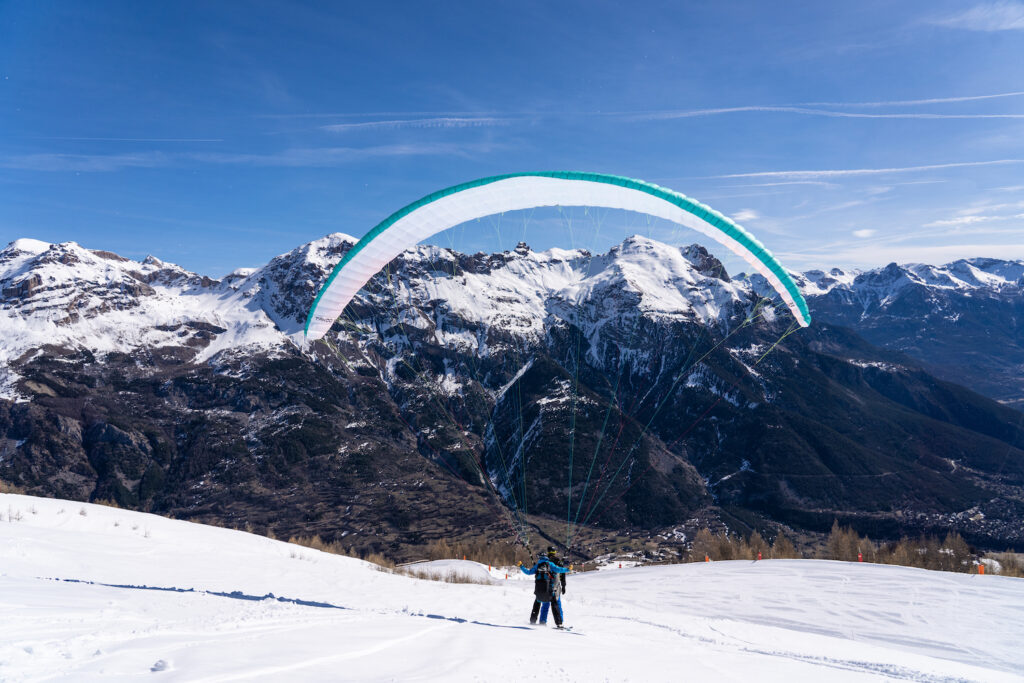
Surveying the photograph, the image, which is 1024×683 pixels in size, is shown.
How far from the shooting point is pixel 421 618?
37.2 ft

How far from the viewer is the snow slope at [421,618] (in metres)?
6.42

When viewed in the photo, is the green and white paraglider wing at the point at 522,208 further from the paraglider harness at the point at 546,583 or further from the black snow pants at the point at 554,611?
the black snow pants at the point at 554,611

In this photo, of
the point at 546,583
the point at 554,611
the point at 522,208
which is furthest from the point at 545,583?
the point at 522,208

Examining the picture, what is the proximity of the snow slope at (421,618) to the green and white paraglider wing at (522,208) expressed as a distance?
8.61 metres

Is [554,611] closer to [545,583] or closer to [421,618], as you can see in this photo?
[545,583]

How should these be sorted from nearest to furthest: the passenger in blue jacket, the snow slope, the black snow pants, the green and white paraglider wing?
the snow slope < the black snow pants < the passenger in blue jacket < the green and white paraglider wing

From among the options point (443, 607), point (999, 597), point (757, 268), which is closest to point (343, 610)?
point (443, 607)

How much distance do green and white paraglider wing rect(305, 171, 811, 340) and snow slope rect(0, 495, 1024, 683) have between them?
8.61m

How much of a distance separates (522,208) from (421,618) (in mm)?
14447

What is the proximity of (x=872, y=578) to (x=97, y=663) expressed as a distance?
22.8 m

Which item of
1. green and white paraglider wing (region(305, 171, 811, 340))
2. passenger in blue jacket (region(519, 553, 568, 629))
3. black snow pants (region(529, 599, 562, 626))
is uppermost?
green and white paraglider wing (region(305, 171, 811, 340))

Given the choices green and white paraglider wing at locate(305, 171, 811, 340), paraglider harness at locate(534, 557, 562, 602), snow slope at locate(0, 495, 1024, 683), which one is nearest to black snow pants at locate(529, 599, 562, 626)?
paraglider harness at locate(534, 557, 562, 602)

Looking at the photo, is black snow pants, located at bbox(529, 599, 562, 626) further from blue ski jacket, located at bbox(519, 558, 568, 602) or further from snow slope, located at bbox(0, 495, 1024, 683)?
snow slope, located at bbox(0, 495, 1024, 683)

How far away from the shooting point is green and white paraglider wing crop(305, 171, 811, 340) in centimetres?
1748
